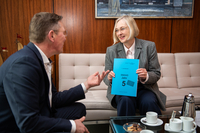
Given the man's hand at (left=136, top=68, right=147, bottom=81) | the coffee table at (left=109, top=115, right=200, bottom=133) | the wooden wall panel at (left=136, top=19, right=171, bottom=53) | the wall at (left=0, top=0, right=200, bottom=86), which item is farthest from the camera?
the wooden wall panel at (left=136, top=19, right=171, bottom=53)

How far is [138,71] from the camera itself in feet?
5.63

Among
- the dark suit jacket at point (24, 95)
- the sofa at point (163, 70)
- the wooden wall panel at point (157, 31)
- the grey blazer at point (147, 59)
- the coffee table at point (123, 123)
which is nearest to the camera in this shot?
the dark suit jacket at point (24, 95)

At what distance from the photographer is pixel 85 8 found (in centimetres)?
286

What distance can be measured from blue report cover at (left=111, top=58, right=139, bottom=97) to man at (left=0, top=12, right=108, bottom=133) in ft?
2.24

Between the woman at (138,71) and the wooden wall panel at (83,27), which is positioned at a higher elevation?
the wooden wall panel at (83,27)

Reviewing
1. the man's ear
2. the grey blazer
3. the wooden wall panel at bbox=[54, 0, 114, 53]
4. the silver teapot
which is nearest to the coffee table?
the silver teapot

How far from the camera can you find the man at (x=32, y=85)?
950mm

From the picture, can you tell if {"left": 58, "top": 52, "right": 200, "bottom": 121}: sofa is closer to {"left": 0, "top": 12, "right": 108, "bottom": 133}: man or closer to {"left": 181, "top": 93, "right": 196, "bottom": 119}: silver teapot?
{"left": 181, "top": 93, "right": 196, "bottom": 119}: silver teapot

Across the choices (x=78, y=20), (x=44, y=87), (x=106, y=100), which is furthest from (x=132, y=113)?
(x=78, y=20)

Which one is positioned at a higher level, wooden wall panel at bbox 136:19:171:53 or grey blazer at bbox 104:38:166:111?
wooden wall panel at bbox 136:19:171:53

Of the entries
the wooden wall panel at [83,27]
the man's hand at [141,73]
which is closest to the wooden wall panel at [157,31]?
the wooden wall panel at [83,27]

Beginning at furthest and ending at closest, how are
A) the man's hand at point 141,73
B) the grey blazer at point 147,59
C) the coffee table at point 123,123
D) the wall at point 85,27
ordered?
the wall at point 85,27
the grey blazer at point 147,59
the man's hand at point 141,73
the coffee table at point 123,123

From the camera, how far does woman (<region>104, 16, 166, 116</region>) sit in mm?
1745

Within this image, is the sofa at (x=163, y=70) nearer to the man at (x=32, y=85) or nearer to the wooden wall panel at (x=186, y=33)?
the wooden wall panel at (x=186, y=33)
